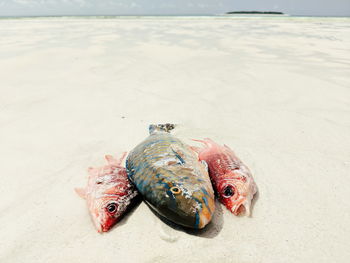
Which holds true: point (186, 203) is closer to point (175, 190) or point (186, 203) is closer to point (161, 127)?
point (175, 190)

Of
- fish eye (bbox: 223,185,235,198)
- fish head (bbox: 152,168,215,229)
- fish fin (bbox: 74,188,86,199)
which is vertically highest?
fish head (bbox: 152,168,215,229)

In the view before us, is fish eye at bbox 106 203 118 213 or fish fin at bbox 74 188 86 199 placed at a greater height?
fish eye at bbox 106 203 118 213

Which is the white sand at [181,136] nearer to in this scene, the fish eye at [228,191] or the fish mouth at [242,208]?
the fish mouth at [242,208]

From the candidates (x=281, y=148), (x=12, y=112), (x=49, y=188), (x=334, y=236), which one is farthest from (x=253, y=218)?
(x=12, y=112)

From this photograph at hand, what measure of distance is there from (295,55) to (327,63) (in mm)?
1687

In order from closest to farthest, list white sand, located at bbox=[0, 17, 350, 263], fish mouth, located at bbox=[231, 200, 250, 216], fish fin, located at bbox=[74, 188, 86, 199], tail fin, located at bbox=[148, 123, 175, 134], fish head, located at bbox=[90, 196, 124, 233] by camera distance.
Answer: white sand, located at bbox=[0, 17, 350, 263]
fish head, located at bbox=[90, 196, 124, 233]
fish mouth, located at bbox=[231, 200, 250, 216]
fish fin, located at bbox=[74, 188, 86, 199]
tail fin, located at bbox=[148, 123, 175, 134]

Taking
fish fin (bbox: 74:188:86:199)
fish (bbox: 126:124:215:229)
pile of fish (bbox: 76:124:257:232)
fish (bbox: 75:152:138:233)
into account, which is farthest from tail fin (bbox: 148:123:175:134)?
fish fin (bbox: 74:188:86:199)

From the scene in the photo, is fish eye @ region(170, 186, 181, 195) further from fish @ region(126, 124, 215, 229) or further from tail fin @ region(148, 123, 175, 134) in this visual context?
tail fin @ region(148, 123, 175, 134)

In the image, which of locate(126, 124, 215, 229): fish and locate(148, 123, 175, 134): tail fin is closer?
locate(126, 124, 215, 229): fish

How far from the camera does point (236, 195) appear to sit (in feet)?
8.05

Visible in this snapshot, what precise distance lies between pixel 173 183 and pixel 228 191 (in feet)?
2.38

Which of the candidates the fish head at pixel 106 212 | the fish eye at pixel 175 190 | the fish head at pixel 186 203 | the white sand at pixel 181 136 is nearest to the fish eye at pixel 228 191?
the white sand at pixel 181 136

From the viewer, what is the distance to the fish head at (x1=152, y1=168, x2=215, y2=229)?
2.00m

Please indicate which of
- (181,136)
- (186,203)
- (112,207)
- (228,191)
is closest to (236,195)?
(228,191)
